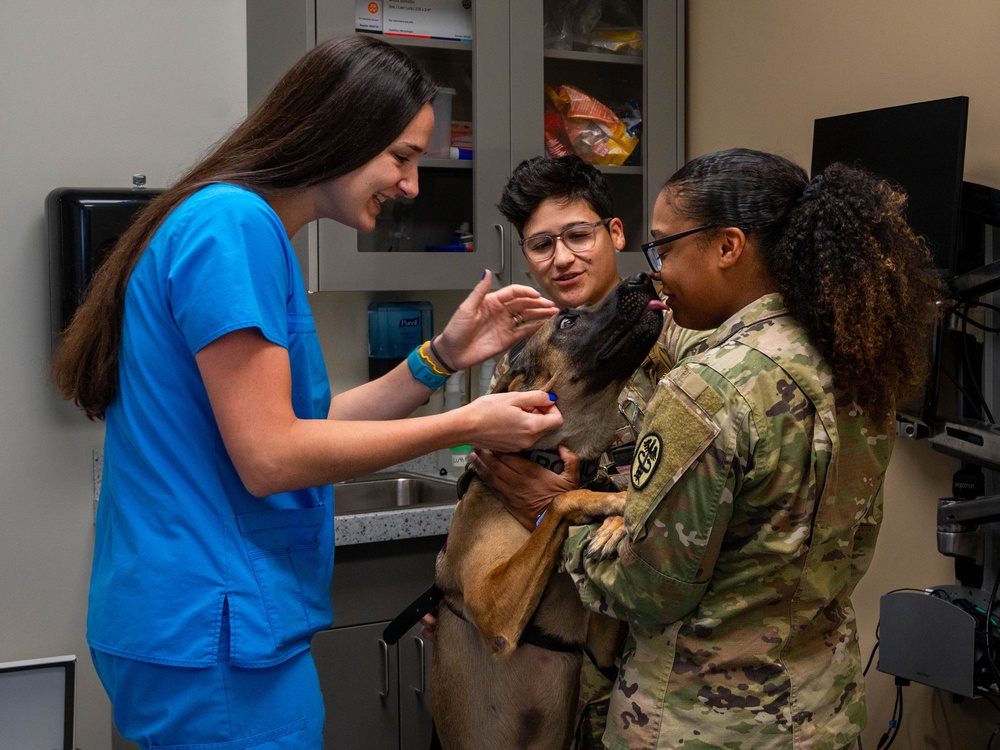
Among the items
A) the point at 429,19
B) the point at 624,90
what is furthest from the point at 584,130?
the point at 429,19

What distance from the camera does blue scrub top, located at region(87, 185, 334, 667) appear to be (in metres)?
1.04

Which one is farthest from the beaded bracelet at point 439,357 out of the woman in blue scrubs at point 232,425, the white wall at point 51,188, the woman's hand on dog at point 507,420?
the white wall at point 51,188

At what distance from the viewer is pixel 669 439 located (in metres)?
1.09

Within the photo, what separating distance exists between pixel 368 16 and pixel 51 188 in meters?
0.94

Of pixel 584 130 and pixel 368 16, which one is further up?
pixel 368 16

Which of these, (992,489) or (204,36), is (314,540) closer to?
(992,489)

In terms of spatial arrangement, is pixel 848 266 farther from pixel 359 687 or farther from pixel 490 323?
pixel 359 687

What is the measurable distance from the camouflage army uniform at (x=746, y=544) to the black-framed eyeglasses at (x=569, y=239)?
0.80 m

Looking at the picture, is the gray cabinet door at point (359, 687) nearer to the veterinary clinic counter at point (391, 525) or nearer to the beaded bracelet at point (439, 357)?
the veterinary clinic counter at point (391, 525)

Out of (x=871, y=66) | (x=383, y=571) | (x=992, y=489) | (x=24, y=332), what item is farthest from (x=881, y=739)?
(x=24, y=332)

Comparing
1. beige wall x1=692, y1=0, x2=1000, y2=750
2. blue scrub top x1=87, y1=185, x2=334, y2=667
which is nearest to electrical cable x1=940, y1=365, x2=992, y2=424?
beige wall x1=692, y1=0, x2=1000, y2=750

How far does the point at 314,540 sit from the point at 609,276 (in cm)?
101

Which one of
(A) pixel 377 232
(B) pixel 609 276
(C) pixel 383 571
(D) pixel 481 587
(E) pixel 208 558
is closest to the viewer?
(E) pixel 208 558

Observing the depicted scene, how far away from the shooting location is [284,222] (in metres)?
1.20
